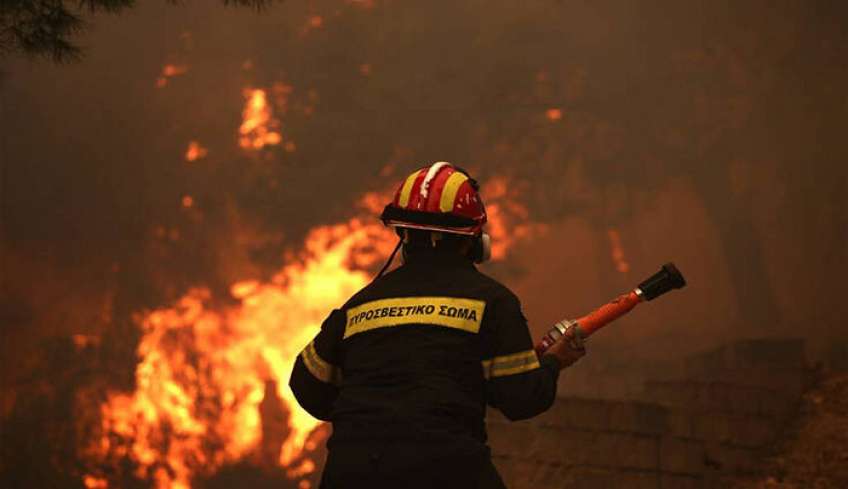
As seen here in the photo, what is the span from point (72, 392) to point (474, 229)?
29.8 feet

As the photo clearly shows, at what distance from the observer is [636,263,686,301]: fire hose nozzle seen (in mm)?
3084

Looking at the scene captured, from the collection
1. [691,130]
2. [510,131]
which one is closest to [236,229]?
[510,131]

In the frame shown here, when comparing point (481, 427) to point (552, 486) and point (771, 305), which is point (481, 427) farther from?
point (771, 305)

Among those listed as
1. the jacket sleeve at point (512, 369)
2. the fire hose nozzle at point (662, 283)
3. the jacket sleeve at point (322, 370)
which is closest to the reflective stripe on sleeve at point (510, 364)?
the jacket sleeve at point (512, 369)

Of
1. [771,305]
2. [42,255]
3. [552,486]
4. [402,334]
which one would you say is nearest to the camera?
[402,334]

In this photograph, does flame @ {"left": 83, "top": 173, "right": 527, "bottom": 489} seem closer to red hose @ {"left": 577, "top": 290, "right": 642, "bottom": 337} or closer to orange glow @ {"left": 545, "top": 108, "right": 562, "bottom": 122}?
orange glow @ {"left": 545, "top": 108, "right": 562, "bottom": 122}

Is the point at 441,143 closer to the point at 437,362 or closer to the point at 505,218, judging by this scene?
the point at 505,218

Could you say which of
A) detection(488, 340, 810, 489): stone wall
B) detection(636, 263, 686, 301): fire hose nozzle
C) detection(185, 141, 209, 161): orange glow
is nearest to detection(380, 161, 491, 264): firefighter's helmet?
detection(636, 263, 686, 301): fire hose nozzle

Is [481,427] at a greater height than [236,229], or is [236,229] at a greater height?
[236,229]

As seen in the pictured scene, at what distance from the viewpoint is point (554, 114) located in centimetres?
1104

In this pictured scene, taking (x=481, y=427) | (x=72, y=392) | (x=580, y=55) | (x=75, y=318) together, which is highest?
(x=580, y=55)

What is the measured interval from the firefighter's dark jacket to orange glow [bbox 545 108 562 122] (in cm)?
845

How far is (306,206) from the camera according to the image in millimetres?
11039

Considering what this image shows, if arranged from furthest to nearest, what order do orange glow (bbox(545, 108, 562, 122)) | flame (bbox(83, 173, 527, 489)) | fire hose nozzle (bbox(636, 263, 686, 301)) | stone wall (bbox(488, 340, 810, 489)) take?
orange glow (bbox(545, 108, 562, 122)), flame (bbox(83, 173, 527, 489)), stone wall (bbox(488, 340, 810, 489)), fire hose nozzle (bbox(636, 263, 686, 301))
